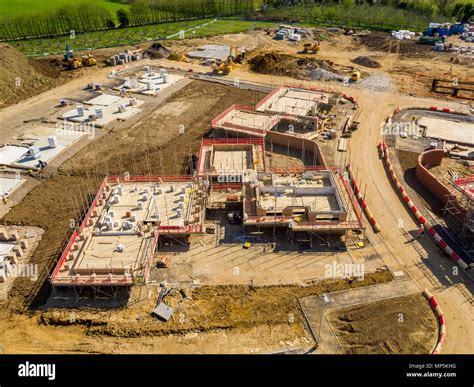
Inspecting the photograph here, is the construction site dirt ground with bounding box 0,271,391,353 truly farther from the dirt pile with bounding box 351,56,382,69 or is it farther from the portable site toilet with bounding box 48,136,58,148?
the dirt pile with bounding box 351,56,382,69

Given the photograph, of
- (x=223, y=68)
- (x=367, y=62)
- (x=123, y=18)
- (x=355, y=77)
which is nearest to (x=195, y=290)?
(x=223, y=68)

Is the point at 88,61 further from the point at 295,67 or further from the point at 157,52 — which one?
the point at 295,67

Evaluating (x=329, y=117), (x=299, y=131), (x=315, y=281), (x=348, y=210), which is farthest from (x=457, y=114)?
(x=315, y=281)

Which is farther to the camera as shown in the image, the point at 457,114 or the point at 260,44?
the point at 260,44

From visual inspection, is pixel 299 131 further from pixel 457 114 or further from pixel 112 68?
pixel 112 68

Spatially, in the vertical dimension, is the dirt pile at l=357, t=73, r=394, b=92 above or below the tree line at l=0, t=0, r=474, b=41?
below

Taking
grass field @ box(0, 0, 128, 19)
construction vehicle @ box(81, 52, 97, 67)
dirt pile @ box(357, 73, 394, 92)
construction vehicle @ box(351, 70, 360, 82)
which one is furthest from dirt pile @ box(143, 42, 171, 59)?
grass field @ box(0, 0, 128, 19)
